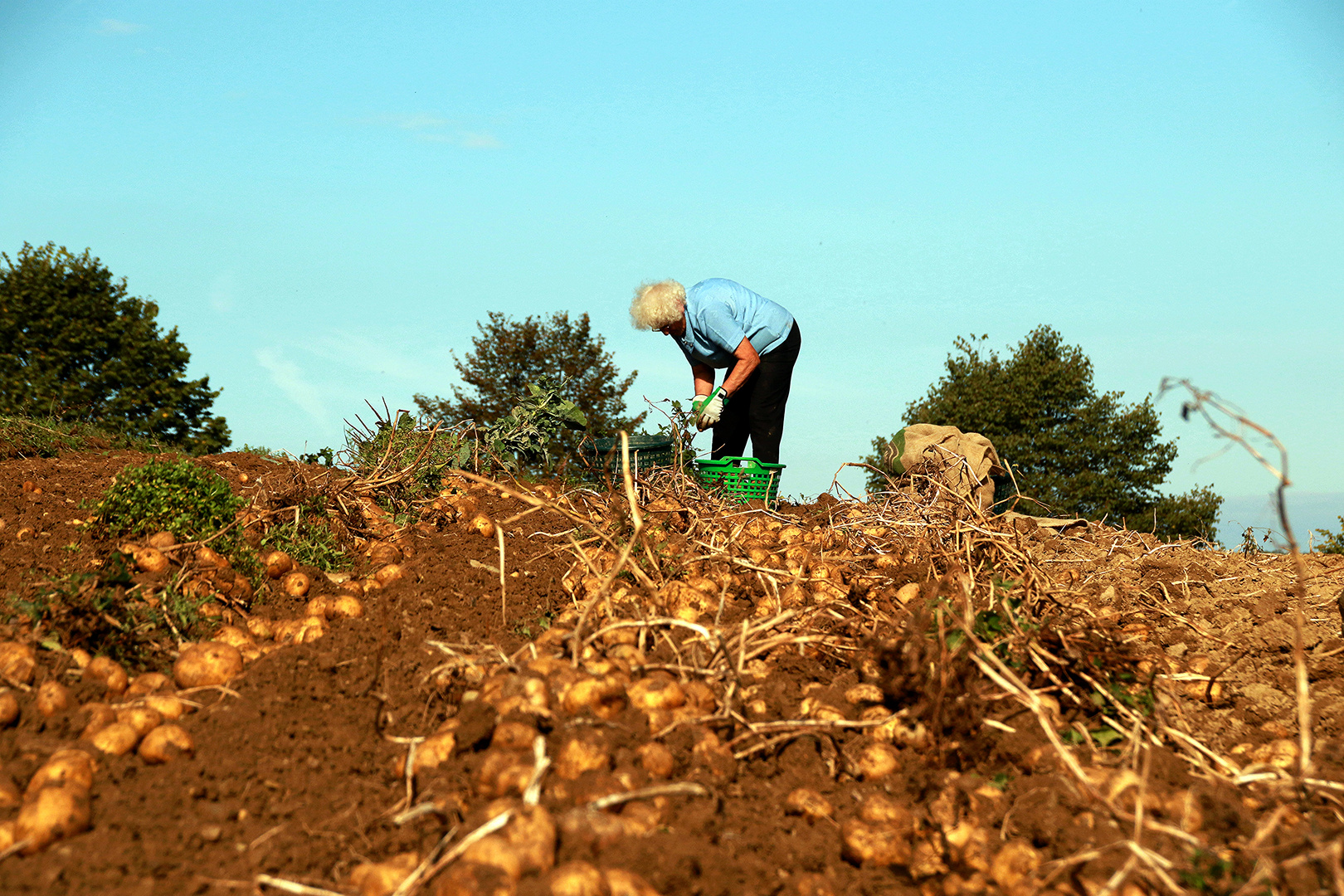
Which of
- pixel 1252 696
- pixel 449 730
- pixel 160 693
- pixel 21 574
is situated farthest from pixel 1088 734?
pixel 21 574

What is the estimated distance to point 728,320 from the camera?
24.3 feet

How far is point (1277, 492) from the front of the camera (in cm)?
185

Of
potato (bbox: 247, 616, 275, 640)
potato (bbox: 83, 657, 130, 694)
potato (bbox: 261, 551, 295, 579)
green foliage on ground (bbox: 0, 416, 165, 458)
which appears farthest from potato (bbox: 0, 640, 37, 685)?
green foliage on ground (bbox: 0, 416, 165, 458)

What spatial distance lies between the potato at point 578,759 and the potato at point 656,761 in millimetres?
92

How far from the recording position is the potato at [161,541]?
3.95m

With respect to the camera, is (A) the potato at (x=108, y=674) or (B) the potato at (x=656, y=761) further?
(A) the potato at (x=108, y=674)

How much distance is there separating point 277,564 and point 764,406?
14.6 feet

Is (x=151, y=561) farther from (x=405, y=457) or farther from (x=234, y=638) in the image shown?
(x=405, y=457)

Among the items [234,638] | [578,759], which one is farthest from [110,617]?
[578,759]

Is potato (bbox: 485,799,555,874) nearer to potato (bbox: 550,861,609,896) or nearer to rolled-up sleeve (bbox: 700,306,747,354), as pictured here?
potato (bbox: 550,861,609,896)

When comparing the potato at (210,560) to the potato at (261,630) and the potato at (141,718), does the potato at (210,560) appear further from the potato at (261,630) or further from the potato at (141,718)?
the potato at (141,718)

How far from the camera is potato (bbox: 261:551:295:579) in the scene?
402 cm

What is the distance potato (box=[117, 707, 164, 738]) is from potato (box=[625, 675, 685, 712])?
132cm

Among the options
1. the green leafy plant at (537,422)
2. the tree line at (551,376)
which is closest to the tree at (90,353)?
the tree line at (551,376)
